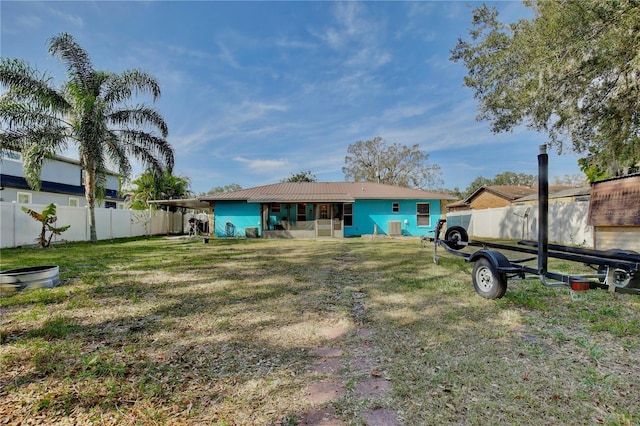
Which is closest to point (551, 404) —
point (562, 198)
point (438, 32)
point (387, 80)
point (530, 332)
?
point (530, 332)

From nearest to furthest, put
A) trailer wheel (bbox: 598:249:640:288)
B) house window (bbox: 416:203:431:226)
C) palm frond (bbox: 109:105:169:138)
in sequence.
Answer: trailer wheel (bbox: 598:249:640:288) < palm frond (bbox: 109:105:169:138) < house window (bbox: 416:203:431:226)

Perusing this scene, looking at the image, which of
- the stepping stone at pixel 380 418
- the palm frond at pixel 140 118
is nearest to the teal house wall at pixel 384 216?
the palm frond at pixel 140 118

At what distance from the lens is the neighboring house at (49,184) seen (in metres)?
17.5

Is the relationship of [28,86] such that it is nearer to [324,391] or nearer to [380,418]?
[324,391]

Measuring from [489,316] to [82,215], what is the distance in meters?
16.8

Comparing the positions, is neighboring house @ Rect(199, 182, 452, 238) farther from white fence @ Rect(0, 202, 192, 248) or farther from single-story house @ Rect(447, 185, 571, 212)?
single-story house @ Rect(447, 185, 571, 212)

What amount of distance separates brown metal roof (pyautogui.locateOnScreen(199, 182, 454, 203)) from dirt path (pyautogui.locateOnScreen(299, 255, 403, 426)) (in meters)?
14.1

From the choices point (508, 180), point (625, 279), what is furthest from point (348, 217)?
point (508, 180)

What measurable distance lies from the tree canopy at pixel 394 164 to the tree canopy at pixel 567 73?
75.1 feet

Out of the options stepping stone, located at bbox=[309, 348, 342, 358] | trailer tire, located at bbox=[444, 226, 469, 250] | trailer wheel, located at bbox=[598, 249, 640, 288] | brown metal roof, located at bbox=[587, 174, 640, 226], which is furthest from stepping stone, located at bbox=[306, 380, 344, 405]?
brown metal roof, located at bbox=[587, 174, 640, 226]

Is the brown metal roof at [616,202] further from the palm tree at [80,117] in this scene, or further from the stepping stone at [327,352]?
the palm tree at [80,117]

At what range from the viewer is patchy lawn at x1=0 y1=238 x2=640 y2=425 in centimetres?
209

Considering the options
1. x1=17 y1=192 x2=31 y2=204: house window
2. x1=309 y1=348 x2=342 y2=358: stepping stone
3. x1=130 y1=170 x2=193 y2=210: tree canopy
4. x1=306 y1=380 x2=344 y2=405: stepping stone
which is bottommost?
x1=309 y1=348 x2=342 y2=358: stepping stone

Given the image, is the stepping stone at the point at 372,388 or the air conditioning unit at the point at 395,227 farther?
the air conditioning unit at the point at 395,227
